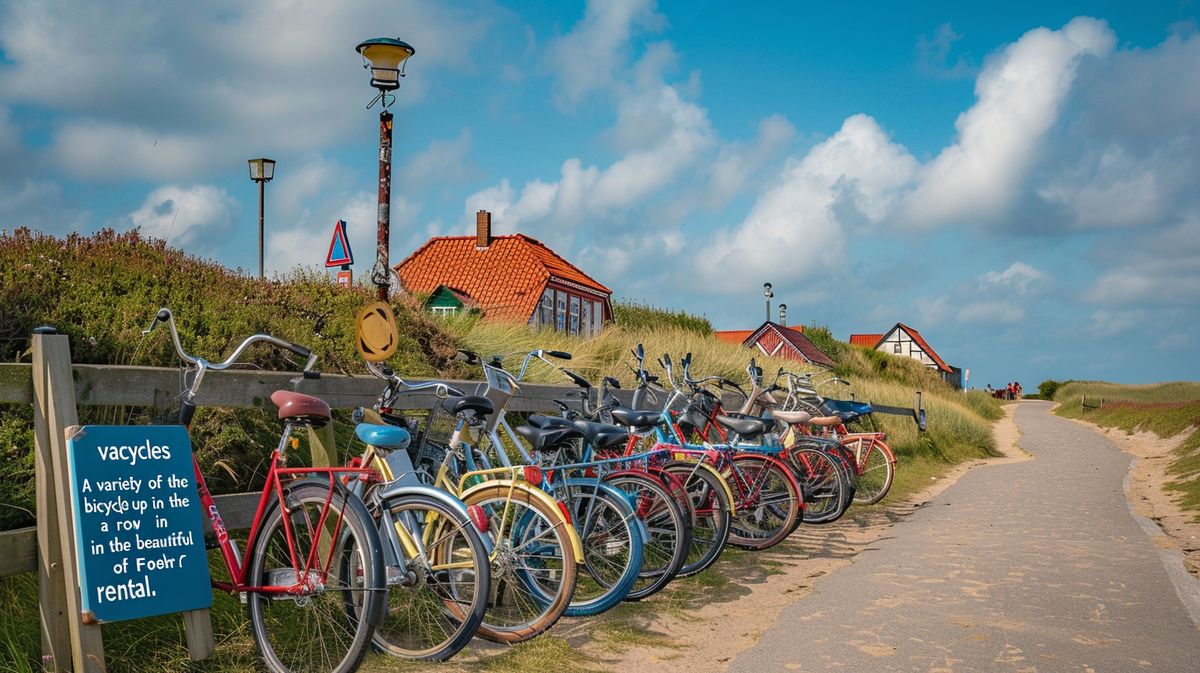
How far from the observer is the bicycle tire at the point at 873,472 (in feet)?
37.0

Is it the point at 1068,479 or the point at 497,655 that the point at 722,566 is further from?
the point at 1068,479

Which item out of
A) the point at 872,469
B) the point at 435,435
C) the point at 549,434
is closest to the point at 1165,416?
the point at 872,469

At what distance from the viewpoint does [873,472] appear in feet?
38.2

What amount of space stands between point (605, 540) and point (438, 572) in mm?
1338

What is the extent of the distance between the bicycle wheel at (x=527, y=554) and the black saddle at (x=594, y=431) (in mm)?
655

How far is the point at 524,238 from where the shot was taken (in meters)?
37.2

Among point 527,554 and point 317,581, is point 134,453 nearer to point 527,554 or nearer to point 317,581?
point 317,581

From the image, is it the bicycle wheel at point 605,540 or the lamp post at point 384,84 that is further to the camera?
the lamp post at point 384,84

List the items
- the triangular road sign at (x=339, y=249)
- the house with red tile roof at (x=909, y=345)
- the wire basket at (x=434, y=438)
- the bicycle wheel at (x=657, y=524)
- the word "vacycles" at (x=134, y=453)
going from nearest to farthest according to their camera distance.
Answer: the word "vacycles" at (x=134, y=453) → the wire basket at (x=434, y=438) → the bicycle wheel at (x=657, y=524) → the triangular road sign at (x=339, y=249) → the house with red tile roof at (x=909, y=345)

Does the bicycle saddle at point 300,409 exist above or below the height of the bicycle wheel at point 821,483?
above

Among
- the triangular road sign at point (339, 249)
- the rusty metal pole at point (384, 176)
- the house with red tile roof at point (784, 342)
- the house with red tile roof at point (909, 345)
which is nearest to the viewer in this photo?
the rusty metal pole at point (384, 176)

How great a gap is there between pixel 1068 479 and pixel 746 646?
39.4 ft

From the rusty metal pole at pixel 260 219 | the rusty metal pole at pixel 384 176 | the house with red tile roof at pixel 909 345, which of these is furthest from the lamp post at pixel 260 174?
the house with red tile roof at pixel 909 345

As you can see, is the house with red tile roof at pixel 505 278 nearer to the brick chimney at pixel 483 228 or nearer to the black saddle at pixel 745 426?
the brick chimney at pixel 483 228
